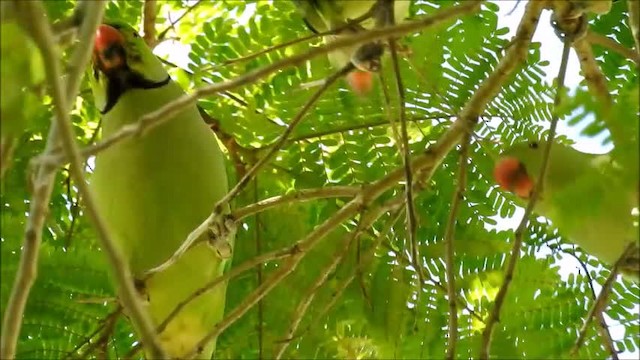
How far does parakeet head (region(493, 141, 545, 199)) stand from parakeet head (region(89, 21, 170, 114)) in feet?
→ 1.08

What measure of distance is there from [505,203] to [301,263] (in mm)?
222

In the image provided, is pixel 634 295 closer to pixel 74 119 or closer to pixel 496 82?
pixel 496 82

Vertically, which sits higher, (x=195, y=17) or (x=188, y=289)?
(x=195, y=17)

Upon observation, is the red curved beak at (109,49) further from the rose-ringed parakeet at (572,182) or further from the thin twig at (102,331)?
the rose-ringed parakeet at (572,182)

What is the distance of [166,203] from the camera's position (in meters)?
0.81

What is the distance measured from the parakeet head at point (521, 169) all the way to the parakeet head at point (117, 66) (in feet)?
1.08

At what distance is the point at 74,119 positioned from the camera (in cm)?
103

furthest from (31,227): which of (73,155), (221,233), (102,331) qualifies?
(102,331)

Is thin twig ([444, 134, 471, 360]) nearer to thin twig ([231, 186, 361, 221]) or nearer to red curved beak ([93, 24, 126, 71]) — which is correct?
thin twig ([231, 186, 361, 221])

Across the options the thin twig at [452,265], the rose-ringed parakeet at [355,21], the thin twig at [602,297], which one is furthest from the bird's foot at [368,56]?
the thin twig at [602,297]

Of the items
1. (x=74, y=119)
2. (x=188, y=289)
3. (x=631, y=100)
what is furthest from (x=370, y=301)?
(x=631, y=100)

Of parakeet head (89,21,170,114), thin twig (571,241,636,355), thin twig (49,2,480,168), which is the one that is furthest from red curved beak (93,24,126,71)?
thin twig (571,241,636,355)

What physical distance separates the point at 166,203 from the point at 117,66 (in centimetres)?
15

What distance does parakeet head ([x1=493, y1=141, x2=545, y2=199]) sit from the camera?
736 millimetres
